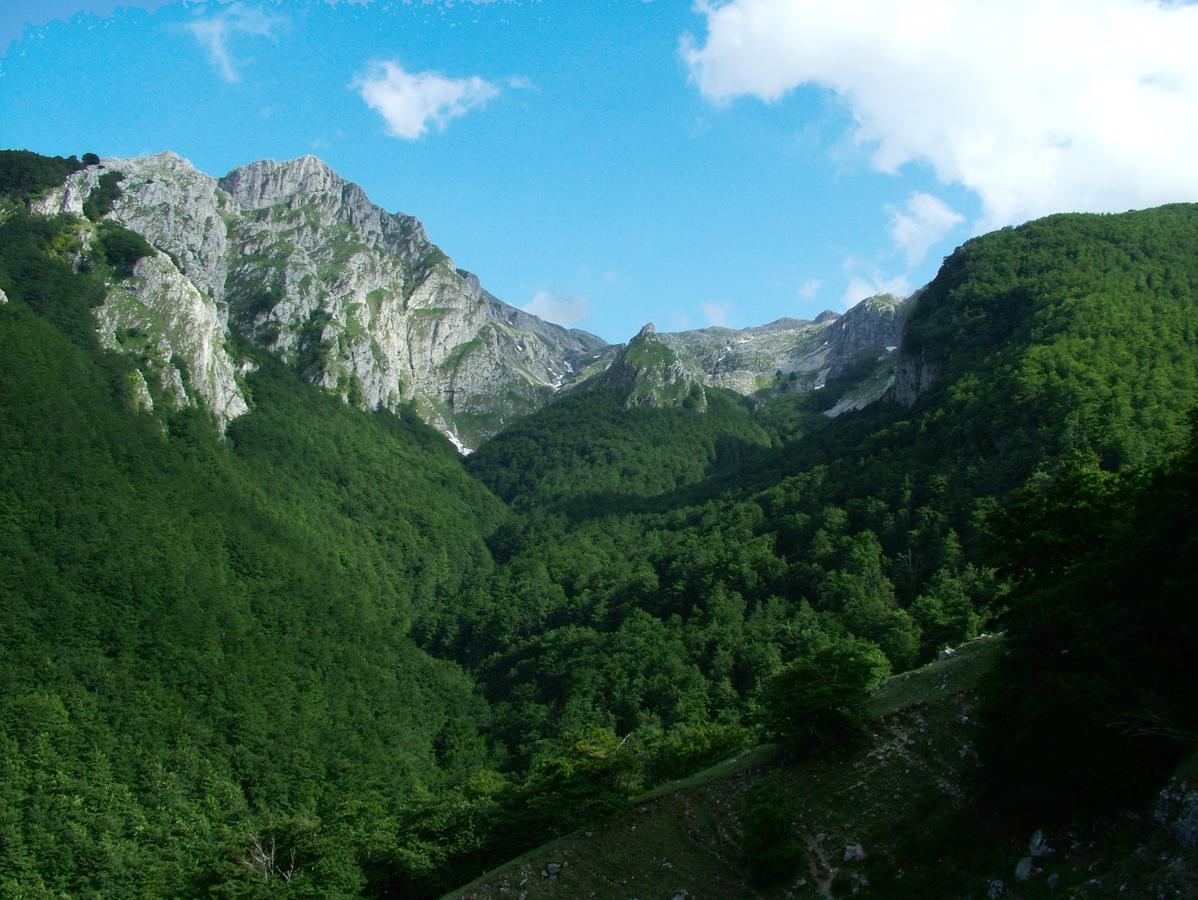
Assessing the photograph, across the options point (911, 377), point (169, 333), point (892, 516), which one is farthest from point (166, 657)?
point (911, 377)

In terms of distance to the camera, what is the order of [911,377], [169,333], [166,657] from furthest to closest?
1. [169,333]
2. [911,377]
3. [166,657]

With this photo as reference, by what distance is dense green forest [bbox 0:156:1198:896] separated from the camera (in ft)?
121

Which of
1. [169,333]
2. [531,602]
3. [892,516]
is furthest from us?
[169,333]

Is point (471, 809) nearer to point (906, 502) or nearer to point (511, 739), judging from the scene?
point (511, 739)

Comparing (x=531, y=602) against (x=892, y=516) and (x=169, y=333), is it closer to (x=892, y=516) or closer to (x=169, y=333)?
(x=892, y=516)

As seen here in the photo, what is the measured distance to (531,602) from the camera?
150 metres

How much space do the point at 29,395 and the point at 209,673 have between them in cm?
5869

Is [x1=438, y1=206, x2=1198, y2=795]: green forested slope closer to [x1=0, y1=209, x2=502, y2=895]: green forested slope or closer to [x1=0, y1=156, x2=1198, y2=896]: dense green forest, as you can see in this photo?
[x1=0, y1=156, x2=1198, y2=896]: dense green forest

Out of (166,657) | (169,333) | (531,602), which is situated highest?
(169,333)

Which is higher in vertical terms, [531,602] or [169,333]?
[169,333]

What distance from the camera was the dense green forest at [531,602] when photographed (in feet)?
121

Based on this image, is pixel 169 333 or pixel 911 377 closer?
pixel 911 377

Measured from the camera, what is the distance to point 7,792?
264ft

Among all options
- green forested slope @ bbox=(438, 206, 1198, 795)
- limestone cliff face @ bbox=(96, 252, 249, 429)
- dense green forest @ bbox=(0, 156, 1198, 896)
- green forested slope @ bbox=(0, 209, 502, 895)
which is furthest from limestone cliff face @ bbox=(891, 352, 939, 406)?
limestone cliff face @ bbox=(96, 252, 249, 429)
